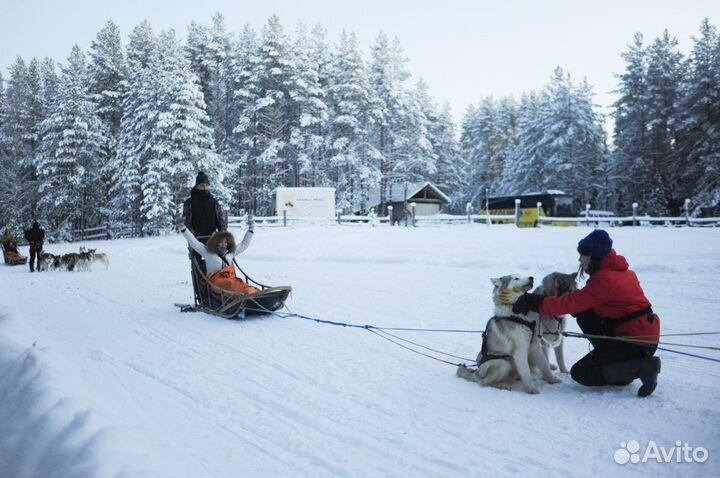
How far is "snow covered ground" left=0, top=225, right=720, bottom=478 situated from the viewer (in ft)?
9.07

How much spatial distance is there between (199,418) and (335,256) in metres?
12.1

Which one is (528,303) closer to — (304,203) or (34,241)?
(34,241)

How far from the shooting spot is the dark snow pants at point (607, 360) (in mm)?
3625

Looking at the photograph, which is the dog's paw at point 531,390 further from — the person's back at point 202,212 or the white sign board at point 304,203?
the white sign board at point 304,203

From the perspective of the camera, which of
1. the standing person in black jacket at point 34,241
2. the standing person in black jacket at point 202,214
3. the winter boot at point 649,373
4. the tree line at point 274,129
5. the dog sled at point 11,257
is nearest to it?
the winter boot at point 649,373

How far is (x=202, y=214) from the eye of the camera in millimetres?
7965

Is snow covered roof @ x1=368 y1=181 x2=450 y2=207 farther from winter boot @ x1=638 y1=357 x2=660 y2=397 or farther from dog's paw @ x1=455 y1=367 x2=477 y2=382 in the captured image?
winter boot @ x1=638 y1=357 x2=660 y2=397

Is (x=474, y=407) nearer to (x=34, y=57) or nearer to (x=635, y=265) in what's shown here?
(x=635, y=265)

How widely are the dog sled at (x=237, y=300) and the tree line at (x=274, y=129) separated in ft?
65.0

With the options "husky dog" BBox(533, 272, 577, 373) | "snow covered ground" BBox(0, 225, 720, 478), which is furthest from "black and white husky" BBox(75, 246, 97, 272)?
"husky dog" BBox(533, 272, 577, 373)

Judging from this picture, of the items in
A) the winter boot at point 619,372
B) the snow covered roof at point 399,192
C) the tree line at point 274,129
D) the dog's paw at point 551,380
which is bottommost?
the dog's paw at point 551,380

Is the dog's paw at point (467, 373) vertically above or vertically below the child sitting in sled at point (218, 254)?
below

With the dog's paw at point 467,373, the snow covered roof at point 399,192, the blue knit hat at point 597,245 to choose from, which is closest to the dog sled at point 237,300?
the dog's paw at point 467,373

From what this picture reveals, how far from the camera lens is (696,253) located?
11.8 meters
